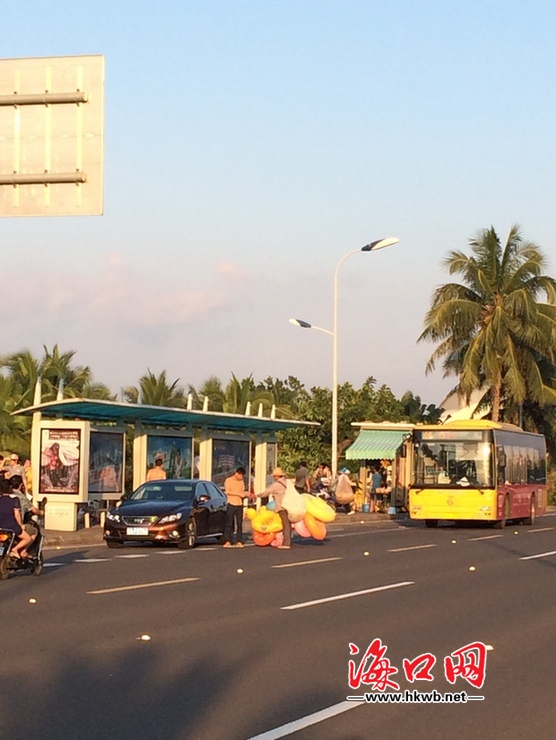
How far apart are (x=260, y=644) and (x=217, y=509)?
16.0m

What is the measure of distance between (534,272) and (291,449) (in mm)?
14186

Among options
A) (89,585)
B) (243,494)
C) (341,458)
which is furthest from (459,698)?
(341,458)

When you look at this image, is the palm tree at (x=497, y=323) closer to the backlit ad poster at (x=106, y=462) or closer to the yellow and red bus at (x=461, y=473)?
the yellow and red bus at (x=461, y=473)

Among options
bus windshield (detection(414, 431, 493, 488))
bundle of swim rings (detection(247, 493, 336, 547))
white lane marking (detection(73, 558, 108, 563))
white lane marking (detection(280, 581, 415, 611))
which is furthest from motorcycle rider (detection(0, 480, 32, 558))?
bus windshield (detection(414, 431, 493, 488))

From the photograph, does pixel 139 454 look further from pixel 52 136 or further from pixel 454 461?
pixel 52 136

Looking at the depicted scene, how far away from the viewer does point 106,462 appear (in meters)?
33.0

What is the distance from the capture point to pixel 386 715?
8.86 meters

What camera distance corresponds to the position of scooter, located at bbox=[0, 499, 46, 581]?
19.0 meters

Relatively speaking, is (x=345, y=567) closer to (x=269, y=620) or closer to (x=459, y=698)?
(x=269, y=620)

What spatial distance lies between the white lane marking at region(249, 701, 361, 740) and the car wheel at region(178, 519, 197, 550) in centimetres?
1734

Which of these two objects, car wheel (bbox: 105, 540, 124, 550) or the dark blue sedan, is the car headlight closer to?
the dark blue sedan

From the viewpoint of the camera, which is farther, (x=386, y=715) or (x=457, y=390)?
(x=457, y=390)

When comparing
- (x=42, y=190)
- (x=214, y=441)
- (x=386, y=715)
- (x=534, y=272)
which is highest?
(x=534, y=272)

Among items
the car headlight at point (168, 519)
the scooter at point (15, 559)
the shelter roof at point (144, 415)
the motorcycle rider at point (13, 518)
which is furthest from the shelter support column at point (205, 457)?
the motorcycle rider at point (13, 518)
